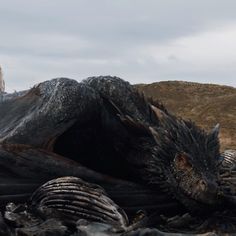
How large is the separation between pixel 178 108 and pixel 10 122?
58188 millimetres

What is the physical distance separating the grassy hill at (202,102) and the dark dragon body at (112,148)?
112 feet

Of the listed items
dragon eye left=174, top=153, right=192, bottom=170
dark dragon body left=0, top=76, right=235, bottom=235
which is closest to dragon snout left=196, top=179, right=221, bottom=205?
dark dragon body left=0, top=76, right=235, bottom=235

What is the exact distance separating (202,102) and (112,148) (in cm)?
5997

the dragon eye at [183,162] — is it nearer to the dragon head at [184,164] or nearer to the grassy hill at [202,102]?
the dragon head at [184,164]

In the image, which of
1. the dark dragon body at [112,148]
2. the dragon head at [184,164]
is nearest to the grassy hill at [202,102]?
the dark dragon body at [112,148]

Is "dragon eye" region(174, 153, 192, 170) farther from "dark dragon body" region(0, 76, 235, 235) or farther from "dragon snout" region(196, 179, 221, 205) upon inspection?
"dragon snout" region(196, 179, 221, 205)

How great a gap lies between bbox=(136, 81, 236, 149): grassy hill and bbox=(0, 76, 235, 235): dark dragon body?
34.2 meters

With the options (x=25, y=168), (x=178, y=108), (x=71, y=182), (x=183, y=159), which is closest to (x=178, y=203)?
(x=183, y=159)

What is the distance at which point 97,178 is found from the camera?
708 centimetres

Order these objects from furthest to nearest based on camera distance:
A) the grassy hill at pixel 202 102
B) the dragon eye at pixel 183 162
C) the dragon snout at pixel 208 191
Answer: the grassy hill at pixel 202 102
the dragon eye at pixel 183 162
the dragon snout at pixel 208 191

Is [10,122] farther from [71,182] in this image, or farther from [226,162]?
[226,162]

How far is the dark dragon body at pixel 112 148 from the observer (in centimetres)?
675

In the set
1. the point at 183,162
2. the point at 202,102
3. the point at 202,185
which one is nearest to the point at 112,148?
the point at 183,162

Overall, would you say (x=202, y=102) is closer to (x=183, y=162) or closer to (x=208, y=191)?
(x=183, y=162)
